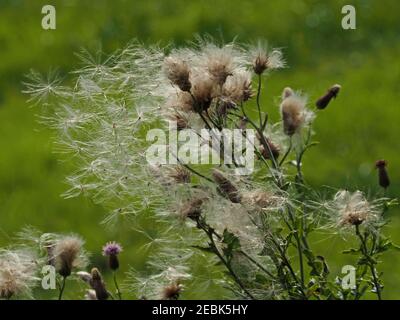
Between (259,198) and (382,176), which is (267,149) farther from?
(382,176)

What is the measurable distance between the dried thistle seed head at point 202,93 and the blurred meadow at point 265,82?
3.32 m

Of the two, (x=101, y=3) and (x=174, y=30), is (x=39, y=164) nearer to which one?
(x=174, y=30)

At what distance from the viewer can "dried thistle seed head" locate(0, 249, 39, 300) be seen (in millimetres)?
2643

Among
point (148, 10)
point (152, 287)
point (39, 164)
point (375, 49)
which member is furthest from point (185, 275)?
point (148, 10)

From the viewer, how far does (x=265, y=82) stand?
7824 millimetres

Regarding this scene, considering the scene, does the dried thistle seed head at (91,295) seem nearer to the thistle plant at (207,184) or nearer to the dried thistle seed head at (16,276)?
the thistle plant at (207,184)

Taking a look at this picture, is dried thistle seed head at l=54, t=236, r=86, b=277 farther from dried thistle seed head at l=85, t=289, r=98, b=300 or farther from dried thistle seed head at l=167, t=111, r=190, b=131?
dried thistle seed head at l=167, t=111, r=190, b=131

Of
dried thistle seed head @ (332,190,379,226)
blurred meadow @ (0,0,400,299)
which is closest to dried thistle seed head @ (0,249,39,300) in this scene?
dried thistle seed head @ (332,190,379,226)

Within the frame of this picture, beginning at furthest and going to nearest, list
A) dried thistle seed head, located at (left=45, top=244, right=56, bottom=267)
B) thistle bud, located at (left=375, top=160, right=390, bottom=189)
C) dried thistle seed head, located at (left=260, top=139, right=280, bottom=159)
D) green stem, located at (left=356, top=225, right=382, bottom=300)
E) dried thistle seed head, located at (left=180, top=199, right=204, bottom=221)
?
thistle bud, located at (left=375, top=160, right=390, bottom=189) → dried thistle seed head, located at (left=260, top=139, right=280, bottom=159) → dried thistle seed head, located at (left=45, top=244, right=56, bottom=267) → green stem, located at (left=356, top=225, right=382, bottom=300) → dried thistle seed head, located at (left=180, top=199, right=204, bottom=221)

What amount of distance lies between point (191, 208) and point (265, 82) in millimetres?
5377

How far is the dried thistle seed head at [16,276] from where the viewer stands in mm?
2643

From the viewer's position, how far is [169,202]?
2568mm

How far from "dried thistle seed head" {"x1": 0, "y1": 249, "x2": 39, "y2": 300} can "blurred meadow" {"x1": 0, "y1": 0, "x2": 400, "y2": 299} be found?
3296 millimetres
